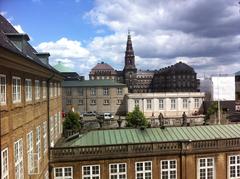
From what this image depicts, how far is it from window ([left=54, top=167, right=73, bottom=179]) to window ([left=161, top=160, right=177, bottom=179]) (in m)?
6.43

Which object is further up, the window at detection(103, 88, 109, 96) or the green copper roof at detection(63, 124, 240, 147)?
the window at detection(103, 88, 109, 96)

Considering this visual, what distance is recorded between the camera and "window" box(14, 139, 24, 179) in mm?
13187

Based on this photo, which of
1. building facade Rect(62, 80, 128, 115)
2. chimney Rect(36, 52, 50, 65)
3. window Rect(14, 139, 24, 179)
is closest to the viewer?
window Rect(14, 139, 24, 179)

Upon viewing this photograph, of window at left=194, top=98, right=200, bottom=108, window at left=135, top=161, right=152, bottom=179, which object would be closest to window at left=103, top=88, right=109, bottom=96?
window at left=194, top=98, right=200, bottom=108

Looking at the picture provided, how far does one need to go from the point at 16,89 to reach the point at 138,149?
1111 centimetres

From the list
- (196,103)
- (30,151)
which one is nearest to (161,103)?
(196,103)

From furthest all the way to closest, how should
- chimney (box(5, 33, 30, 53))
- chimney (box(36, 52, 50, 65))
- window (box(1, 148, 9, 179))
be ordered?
chimney (box(36, 52, 50, 65)) → chimney (box(5, 33, 30, 53)) → window (box(1, 148, 9, 179))

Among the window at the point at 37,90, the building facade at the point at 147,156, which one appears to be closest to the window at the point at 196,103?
the building facade at the point at 147,156

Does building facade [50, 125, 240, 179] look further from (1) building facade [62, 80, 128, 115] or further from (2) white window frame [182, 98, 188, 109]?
(1) building facade [62, 80, 128, 115]

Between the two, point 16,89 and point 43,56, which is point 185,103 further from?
point 16,89

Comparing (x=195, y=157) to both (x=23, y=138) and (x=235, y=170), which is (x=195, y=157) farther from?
(x=23, y=138)

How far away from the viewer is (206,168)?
23.1m

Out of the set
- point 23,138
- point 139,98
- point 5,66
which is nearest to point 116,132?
point 23,138

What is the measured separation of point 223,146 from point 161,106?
54.7m
